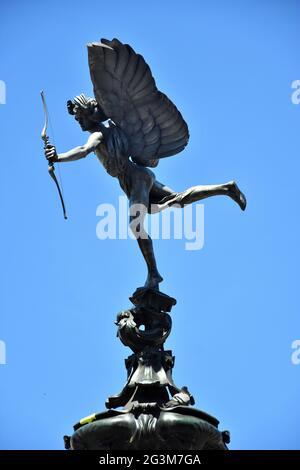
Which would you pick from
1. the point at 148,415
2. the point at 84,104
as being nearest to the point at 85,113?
the point at 84,104

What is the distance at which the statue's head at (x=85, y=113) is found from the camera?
28.4 metres

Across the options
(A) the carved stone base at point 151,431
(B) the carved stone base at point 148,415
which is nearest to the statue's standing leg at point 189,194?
(B) the carved stone base at point 148,415

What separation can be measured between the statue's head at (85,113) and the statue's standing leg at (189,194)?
126 centimetres

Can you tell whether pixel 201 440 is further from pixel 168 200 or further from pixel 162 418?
pixel 168 200

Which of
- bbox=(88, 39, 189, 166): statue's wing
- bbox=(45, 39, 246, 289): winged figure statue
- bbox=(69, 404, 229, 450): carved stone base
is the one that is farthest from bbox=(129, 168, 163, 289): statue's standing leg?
bbox=(69, 404, 229, 450): carved stone base

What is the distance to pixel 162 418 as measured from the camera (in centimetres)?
2584

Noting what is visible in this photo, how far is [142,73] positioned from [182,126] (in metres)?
1.12

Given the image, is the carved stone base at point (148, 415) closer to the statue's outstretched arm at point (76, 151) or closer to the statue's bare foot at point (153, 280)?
the statue's bare foot at point (153, 280)

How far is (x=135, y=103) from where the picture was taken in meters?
28.6

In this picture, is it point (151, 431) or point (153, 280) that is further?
point (153, 280)

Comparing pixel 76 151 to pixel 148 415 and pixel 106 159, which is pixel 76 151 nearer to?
pixel 106 159

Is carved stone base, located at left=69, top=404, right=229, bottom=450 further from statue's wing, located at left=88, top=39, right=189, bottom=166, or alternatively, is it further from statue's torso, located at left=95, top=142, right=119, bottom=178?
statue's wing, located at left=88, top=39, right=189, bottom=166

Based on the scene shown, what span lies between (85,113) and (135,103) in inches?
30.3
